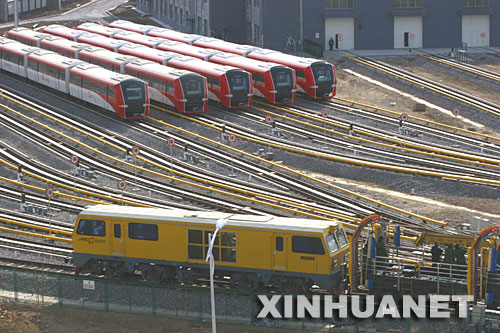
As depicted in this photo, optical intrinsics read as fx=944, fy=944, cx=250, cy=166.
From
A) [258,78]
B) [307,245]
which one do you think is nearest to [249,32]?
[258,78]

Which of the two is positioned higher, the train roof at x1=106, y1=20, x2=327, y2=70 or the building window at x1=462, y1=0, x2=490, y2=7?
the building window at x1=462, y1=0, x2=490, y2=7

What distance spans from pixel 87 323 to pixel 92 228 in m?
5.08

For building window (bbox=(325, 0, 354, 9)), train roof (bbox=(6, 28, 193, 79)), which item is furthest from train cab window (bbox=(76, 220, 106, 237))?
building window (bbox=(325, 0, 354, 9))

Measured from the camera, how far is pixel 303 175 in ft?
173

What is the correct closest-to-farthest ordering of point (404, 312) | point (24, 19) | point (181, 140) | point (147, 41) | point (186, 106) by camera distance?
point (404, 312) → point (181, 140) → point (186, 106) → point (147, 41) → point (24, 19)

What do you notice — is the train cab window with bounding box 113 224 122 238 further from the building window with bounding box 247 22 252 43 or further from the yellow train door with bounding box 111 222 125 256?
the building window with bounding box 247 22 252 43

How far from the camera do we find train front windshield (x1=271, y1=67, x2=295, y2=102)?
226 ft

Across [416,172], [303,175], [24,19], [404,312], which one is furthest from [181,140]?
[24,19]

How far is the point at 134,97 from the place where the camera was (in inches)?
2539

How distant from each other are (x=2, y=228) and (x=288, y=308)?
1842 centimetres

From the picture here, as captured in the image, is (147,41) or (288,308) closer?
(288,308)

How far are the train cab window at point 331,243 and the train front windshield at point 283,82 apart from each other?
35200 millimetres

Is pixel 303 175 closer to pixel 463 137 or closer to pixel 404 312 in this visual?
pixel 463 137

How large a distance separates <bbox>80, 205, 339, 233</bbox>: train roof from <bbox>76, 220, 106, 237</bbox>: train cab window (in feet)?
0.91
